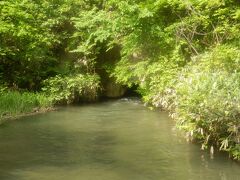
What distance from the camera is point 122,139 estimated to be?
474 inches

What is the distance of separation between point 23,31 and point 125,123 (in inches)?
236

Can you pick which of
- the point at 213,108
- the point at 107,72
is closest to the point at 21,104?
the point at 107,72

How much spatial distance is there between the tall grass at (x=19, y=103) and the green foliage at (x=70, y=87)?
2.55ft

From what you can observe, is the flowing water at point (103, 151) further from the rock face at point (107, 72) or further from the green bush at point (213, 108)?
the rock face at point (107, 72)

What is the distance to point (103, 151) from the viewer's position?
1082cm

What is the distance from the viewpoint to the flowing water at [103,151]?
356 inches

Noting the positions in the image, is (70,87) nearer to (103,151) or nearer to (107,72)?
(107,72)

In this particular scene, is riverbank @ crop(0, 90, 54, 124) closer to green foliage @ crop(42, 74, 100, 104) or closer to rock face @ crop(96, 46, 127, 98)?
green foliage @ crop(42, 74, 100, 104)

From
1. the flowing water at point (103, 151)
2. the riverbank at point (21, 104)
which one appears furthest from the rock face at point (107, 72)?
the flowing water at point (103, 151)

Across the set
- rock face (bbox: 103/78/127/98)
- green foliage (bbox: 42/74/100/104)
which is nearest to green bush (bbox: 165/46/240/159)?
green foliage (bbox: 42/74/100/104)

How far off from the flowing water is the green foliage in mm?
2694

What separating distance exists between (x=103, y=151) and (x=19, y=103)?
6457 mm

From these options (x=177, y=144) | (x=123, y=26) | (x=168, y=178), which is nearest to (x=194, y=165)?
(x=168, y=178)

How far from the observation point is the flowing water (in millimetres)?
9031
